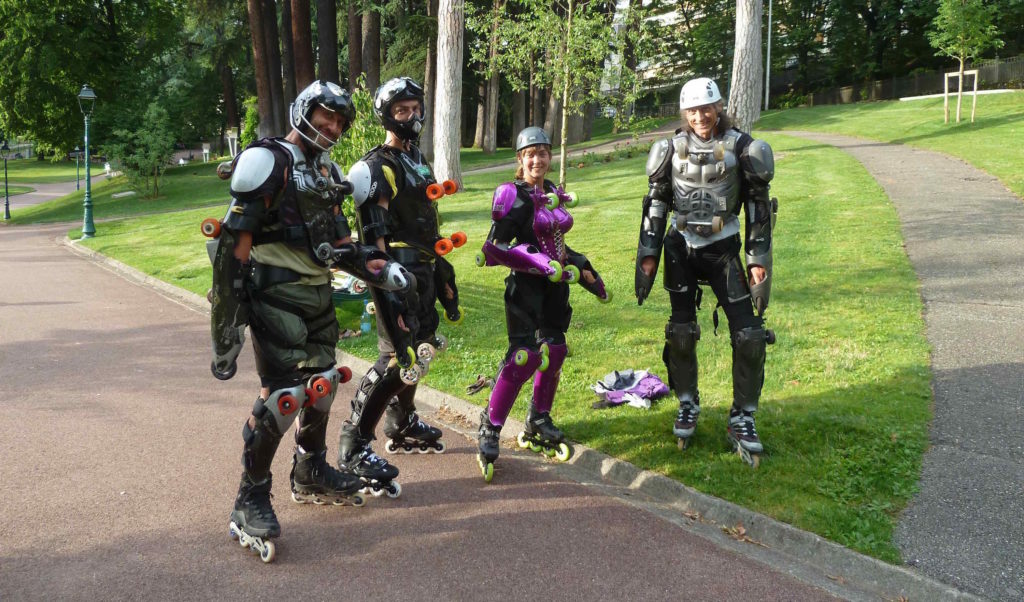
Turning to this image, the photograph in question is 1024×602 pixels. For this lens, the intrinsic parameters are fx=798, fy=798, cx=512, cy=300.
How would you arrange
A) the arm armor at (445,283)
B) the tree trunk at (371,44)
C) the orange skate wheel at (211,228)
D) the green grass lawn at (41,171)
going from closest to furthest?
1. the orange skate wheel at (211,228)
2. the arm armor at (445,283)
3. the tree trunk at (371,44)
4. the green grass lawn at (41,171)

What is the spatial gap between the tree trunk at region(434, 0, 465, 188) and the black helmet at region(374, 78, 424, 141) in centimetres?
1303

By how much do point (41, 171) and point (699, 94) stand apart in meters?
73.1

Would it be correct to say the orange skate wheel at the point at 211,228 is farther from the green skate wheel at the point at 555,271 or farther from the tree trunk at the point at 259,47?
the tree trunk at the point at 259,47

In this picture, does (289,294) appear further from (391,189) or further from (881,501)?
(881,501)

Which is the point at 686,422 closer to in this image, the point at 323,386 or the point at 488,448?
the point at 488,448

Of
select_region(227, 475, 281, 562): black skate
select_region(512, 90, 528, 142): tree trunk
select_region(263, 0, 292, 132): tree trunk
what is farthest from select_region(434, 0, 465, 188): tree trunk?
select_region(512, 90, 528, 142): tree trunk

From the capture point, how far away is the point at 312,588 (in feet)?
12.5

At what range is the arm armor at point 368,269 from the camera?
422 centimetres

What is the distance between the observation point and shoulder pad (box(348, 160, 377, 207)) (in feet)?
15.1

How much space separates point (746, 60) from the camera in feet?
66.7

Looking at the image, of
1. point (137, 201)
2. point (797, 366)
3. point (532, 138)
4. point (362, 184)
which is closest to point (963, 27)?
point (797, 366)

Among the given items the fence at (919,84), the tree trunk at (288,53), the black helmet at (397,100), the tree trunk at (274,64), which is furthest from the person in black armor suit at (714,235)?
the fence at (919,84)

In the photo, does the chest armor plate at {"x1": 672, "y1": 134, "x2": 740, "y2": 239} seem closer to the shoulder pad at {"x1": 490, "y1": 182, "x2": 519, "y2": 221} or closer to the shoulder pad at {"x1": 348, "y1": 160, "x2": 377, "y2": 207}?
the shoulder pad at {"x1": 490, "y1": 182, "x2": 519, "y2": 221}

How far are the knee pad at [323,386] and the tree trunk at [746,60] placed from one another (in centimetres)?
1772
